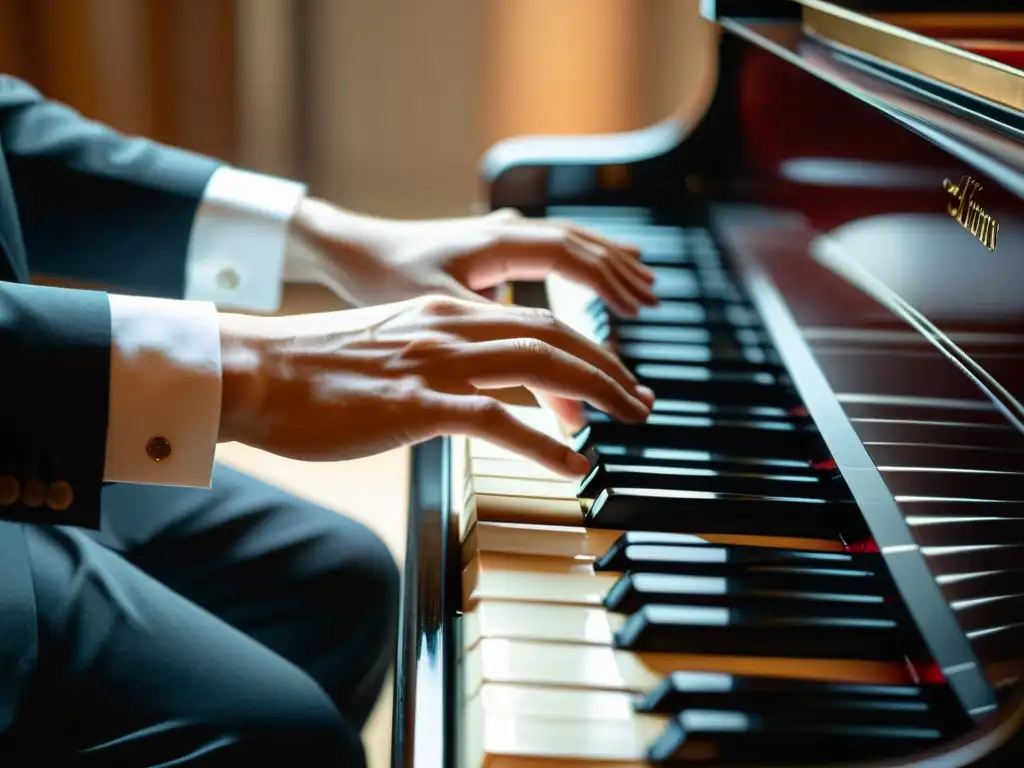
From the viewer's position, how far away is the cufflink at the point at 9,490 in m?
0.75

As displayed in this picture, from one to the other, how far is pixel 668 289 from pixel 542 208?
28 cm

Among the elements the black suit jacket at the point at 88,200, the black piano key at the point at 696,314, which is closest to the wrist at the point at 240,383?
the black suit jacket at the point at 88,200

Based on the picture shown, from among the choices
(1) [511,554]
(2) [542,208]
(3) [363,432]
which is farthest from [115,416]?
(2) [542,208]

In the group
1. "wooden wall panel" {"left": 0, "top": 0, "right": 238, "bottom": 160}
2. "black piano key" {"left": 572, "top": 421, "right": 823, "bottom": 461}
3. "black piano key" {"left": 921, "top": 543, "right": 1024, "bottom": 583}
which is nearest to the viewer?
"black piano key" {"left": 921, "top": 543, "right": 1024, "bottom": 583}

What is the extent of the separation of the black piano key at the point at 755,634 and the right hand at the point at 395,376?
151 millimetres

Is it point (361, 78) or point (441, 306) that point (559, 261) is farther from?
point (361, 78)

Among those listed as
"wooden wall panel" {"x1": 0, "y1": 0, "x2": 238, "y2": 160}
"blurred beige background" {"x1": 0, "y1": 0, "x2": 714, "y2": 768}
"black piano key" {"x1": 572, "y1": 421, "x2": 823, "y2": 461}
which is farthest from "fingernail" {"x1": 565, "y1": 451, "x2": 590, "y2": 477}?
"wooden wall panel" {"x1": 0, "y1": 0, "x2": 238, "y2": 160}

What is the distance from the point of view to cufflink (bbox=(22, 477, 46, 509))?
0.76 m

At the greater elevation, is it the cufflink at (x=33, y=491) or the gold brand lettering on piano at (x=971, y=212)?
the gold brand lettering on piano at (x=971, y=212)

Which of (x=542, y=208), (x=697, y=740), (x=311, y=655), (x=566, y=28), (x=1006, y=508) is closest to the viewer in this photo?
(x=697, y=740)

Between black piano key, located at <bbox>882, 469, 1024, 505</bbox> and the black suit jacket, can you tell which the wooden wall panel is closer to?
the black suit jacket

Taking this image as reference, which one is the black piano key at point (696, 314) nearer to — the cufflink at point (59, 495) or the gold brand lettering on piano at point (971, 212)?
the gold brand lettering on piano at point (971, 212)

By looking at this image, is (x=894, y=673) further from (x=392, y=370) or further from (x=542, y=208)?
(x=542, y=208)

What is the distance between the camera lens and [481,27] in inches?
117
